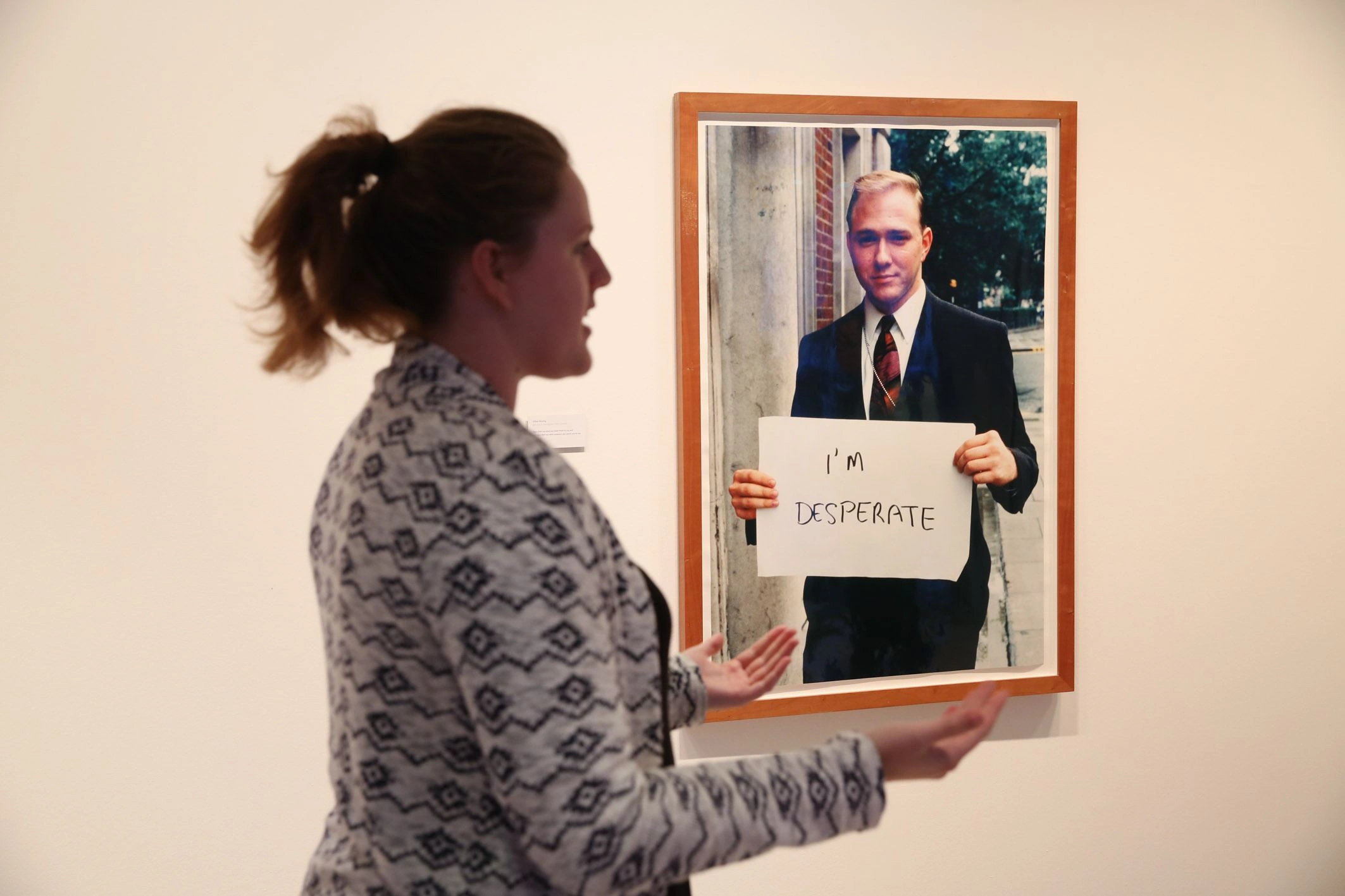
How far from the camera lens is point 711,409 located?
1877 millimetres

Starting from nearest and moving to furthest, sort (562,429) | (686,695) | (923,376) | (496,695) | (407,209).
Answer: (496,695) → (407,209) → (686,695) → (562,429) → (923,376)

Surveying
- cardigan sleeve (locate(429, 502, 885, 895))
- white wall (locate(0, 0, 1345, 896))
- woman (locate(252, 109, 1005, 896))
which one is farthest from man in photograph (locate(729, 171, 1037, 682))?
cardigan sleeve (locate(429, 502, 885, 895))

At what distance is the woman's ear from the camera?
2.90 ft

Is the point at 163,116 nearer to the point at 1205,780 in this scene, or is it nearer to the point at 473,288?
the point at 473,288

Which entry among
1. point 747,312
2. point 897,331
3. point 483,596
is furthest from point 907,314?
point 483,596

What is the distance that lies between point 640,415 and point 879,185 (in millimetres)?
590

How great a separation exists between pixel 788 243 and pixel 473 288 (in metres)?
1.08

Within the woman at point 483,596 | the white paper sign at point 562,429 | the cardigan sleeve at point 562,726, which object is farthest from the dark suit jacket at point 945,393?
the cardigan sleeve at point 562,726

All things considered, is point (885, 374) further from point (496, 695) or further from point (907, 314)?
point (496, 695)

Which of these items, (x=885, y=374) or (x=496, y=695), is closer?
(x=496, y=695)

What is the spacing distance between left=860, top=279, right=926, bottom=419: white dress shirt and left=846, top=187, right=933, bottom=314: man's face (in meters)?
0.01

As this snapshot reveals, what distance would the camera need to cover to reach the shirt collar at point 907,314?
193cm

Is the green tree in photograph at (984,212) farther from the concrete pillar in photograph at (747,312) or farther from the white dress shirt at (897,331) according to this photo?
the concrete pillar in photograph at (747,312)

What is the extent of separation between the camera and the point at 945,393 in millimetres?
1968
